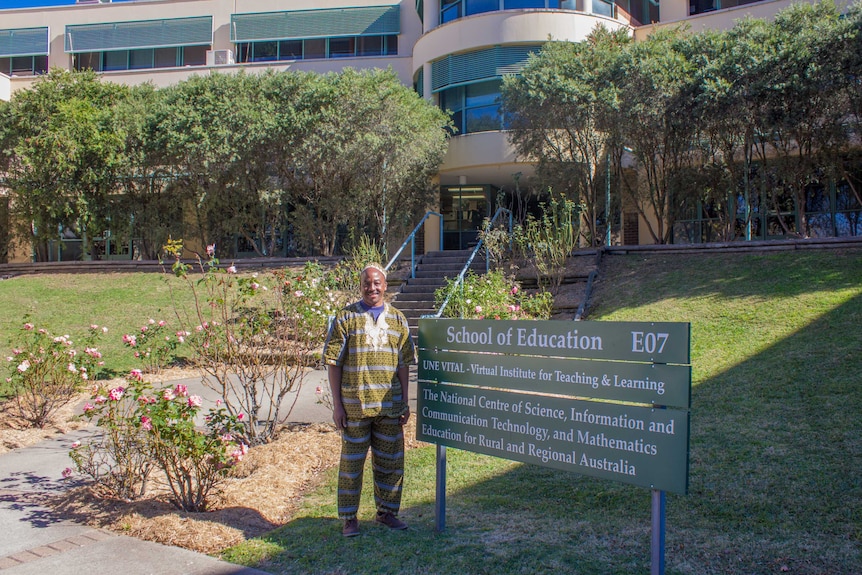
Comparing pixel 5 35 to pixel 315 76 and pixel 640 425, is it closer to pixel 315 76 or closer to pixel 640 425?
pixel 315 76

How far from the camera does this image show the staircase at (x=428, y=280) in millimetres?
14000

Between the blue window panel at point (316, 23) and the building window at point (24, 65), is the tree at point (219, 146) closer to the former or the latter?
the blue window panel at point (316, 23)

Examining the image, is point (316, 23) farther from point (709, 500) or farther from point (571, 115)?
point (709, 500)

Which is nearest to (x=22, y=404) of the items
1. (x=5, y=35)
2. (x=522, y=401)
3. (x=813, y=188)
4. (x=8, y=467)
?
(x=8, y=467)

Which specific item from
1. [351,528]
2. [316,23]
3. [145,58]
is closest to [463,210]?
[316,23]

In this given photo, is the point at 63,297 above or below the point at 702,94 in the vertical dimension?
below

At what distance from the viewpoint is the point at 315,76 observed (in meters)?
19.9

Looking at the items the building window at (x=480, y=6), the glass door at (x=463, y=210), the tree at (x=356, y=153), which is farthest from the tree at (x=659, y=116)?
the glass door at (x=463, y=210)

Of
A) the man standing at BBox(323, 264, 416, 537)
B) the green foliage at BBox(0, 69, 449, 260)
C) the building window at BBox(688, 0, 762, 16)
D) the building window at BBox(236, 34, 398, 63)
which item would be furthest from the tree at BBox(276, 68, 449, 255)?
the man standing at BBox(323, 264, 416, 537)

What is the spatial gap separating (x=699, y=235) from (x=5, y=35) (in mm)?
27609

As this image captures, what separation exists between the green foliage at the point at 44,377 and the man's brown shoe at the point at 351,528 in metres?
4.63

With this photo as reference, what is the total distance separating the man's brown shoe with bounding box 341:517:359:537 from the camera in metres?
4.72

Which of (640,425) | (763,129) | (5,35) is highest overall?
(5,35)

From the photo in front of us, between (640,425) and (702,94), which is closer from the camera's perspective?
(640,425)
